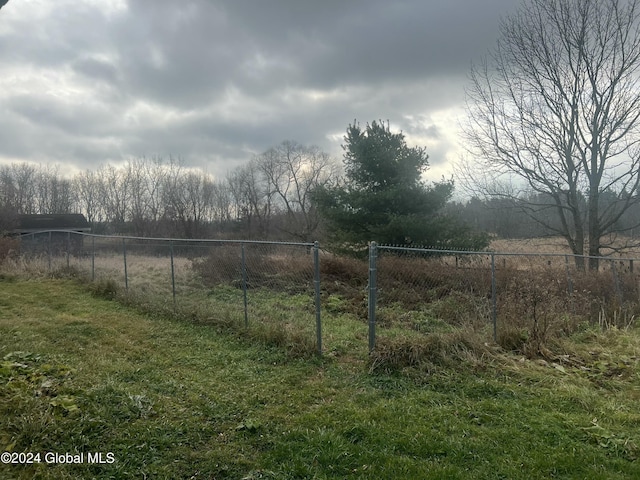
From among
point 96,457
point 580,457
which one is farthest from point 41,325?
point 580,457

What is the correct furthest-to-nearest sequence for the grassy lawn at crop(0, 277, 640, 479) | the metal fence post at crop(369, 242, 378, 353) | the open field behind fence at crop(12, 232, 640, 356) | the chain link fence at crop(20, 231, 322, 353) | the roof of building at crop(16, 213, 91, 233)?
the roof of building at crop(16, 213, 91, 233) < the chain link fence at crop(20, 231, 322, 353) < the open field behind fence at crop(12, 232, 640, 356) < the metal fence post at crop(369, 242, 378, 353) < the grassy lawn at crop(0, 277, 640, 479)

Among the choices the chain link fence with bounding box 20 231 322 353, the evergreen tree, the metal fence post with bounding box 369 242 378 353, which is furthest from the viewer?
the evergreen tree

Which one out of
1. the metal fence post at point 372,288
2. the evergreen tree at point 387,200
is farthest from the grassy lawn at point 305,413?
the evergreen tree at point 387,200

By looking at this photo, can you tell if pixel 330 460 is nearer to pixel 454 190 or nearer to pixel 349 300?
pixel 349 300

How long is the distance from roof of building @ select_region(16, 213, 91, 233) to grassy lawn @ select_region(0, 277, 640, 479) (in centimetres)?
3235

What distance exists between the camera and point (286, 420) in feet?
11.6

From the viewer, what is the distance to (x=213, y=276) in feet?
32.6

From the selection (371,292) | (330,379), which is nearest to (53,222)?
(371,292)

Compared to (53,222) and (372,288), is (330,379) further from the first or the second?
(53,222)

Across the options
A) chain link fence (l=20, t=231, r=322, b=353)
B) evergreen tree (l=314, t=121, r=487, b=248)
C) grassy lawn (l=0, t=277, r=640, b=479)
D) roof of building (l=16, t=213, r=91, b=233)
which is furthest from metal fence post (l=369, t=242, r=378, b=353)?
roof of building (l=16, t=213, r=91, b=233)

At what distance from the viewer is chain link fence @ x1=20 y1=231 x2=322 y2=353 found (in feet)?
23.6

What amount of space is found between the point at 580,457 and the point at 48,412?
407 centimetres

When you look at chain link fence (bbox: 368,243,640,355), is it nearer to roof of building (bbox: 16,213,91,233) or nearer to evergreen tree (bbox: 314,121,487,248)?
evergreen tree (bbox: 314,121,487,248)

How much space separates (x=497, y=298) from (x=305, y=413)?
5.08 meters
